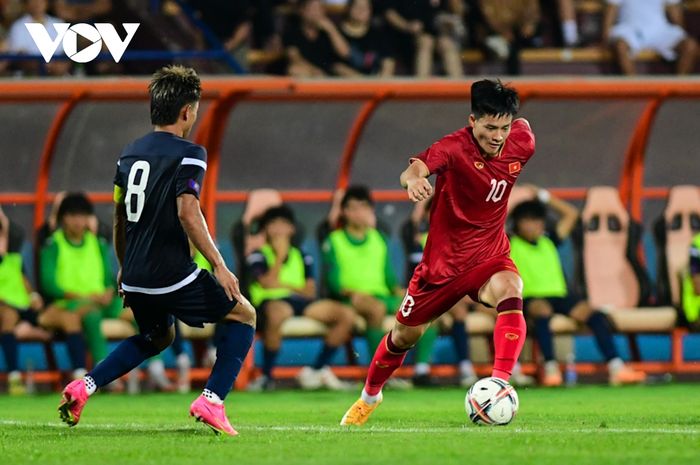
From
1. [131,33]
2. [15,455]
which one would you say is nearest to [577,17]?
[131,33]

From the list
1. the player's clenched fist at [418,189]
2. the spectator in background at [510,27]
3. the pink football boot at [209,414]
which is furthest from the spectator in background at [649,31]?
the pink football boot at [209,414]

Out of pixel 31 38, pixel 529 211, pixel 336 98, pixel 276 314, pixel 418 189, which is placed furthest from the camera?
pixel 31 38

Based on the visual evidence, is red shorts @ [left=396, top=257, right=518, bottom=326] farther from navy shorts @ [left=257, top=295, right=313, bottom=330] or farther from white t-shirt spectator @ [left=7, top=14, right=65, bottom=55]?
white t-shirt spectator @ [left=7, top=14, right=65, bottom=55]

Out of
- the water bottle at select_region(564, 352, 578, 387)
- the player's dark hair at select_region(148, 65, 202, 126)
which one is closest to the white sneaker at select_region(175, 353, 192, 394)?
the water bottle at select_region(564, 352, 578, 387)

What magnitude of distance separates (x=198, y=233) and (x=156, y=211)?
0.29 m

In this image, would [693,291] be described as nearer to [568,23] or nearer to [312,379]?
[312,379]

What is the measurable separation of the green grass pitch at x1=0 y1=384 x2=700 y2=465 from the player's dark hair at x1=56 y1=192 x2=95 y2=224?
2.11 metres

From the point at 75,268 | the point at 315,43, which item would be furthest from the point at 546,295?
the point at 75,268

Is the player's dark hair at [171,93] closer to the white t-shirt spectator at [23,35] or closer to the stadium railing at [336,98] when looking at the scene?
the stadium railing at [336,98]

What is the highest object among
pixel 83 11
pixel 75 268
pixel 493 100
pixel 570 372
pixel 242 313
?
pixel 493 100

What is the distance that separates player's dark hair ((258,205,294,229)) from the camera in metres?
12.8

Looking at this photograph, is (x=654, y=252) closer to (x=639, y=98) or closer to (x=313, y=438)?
(x=639, y=98)

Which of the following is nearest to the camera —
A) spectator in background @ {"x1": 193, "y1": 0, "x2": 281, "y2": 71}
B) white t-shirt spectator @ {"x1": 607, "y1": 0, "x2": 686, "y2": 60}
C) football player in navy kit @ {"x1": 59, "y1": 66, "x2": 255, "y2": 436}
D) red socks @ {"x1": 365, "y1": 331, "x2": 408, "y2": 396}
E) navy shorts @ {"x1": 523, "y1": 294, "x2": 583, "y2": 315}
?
football player in navy kit @ {"x1": 59, "y1": 66, "x2": 255, "y2": 436}

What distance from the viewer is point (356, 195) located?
12758 millimetres
